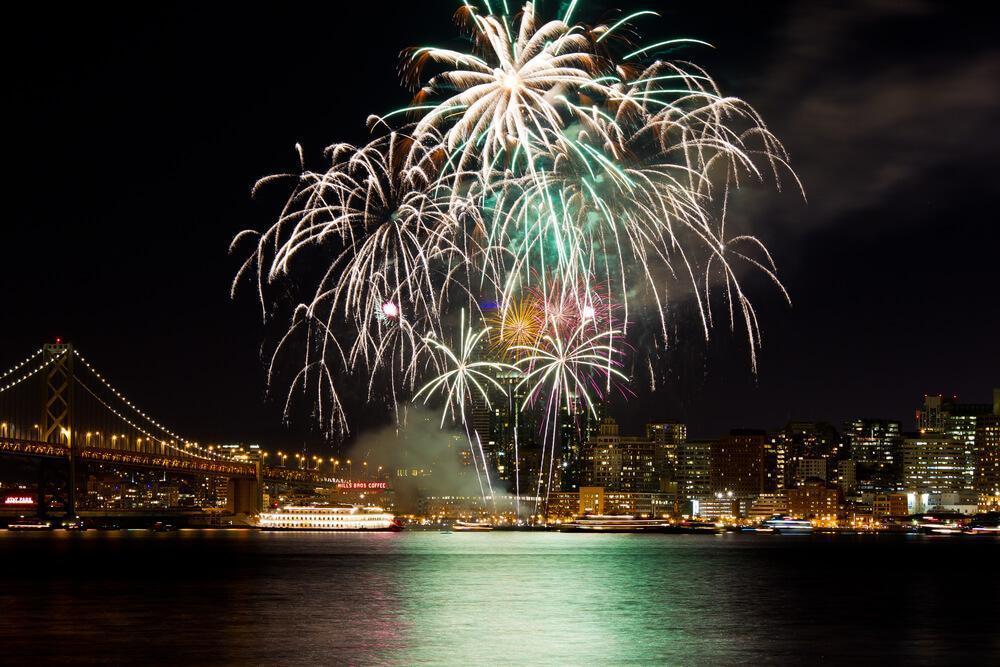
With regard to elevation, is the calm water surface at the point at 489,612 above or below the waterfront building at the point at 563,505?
above

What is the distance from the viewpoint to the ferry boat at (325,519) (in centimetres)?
14738

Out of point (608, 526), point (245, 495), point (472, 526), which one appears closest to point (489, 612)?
point (472, 526)

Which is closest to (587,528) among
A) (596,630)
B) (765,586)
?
(765,586)

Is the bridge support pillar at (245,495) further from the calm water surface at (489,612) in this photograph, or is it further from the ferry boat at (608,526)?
the calm water surface at (489,612)

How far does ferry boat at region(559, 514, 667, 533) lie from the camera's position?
489ft

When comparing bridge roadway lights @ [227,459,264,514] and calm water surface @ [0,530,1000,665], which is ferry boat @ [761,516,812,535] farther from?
calm water surface @ [0,530,1000,665]

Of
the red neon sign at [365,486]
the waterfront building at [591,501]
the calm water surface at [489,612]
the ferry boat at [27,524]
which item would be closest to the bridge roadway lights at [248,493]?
the red neon sign at [365,486]

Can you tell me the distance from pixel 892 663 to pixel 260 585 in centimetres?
2991

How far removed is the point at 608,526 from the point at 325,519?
32843 mm

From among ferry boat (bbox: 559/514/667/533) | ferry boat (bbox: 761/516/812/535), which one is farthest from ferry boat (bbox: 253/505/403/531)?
ferry boat (bbox: 761/516/812/535)

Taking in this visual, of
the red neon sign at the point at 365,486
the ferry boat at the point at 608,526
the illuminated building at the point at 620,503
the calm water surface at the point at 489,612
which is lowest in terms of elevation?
the ferry boat at the point at 608,526

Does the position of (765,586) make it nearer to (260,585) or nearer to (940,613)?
(940,613)

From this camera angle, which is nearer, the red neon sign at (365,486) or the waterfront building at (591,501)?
the red neon sign at (365,486)

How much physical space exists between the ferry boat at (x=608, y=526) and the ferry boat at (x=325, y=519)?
20058 millimetres
